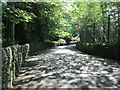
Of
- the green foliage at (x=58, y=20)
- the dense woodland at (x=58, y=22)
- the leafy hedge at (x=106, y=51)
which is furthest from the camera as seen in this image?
the green foliage at (x=58, y=20)

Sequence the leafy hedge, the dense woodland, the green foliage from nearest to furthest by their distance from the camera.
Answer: the leafy hedge
the dense woodland
the green foliage

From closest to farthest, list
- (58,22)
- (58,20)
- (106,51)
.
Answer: (106,51) < (58,20) < (58,22)

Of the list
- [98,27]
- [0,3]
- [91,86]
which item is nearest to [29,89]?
[91,86]

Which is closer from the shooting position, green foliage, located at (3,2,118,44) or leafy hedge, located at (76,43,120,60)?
leafy hedge, located at (76,43,120,60)

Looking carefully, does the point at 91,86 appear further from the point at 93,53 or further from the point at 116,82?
the point at 93,53

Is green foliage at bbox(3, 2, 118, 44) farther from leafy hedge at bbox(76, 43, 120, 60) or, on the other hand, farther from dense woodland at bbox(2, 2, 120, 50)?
leafy hedge at bbox(76, 43, 120, 60)

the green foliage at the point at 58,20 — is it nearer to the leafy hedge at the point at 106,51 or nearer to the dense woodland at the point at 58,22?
the dense woodland at the point at 58,22

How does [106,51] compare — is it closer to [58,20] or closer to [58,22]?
[58,20]

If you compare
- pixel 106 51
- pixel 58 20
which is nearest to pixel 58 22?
pixel 58 20

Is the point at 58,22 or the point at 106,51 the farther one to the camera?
the point at 58,22

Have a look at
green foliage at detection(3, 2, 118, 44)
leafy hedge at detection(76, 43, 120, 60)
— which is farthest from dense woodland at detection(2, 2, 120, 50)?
leafy hedge at detection(76, 43, 120, 60)

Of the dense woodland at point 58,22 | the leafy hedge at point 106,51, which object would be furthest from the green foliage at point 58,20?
the leafy hedge at point 106,51

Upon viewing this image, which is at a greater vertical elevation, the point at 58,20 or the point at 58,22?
the point at 58,20

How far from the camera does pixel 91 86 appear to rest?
12.2 ft
